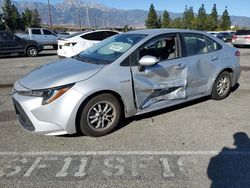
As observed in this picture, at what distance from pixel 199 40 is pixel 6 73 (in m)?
7.28

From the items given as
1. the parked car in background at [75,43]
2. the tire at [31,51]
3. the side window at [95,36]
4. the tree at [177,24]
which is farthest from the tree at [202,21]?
the parked car in background at [75,43]

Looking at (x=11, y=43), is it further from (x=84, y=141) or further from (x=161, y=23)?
(x=161, y=23)

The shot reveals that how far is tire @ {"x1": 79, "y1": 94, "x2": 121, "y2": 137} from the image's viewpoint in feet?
14.5

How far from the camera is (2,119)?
5.48 meters

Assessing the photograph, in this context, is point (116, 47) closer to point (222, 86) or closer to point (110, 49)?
point (110, 49)

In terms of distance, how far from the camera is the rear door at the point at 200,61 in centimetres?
558

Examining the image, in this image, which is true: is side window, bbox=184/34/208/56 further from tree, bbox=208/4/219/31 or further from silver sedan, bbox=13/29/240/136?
tree, bbox=208/4/219/31

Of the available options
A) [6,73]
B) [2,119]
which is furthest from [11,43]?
[2,119]

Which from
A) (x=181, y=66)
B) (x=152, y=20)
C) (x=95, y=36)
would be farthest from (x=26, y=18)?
(x=181, y=66)

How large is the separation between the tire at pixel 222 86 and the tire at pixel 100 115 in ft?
8.35

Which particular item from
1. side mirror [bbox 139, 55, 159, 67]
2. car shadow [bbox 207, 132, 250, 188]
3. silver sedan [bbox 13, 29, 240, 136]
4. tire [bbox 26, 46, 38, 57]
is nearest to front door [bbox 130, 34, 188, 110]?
silver sedan [bbox 13, 29, 240, 136]

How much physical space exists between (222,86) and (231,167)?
3.06 meters

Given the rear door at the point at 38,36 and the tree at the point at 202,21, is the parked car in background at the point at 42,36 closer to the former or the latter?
the rear door at the point at 38,36

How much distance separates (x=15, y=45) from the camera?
16.8 meters
